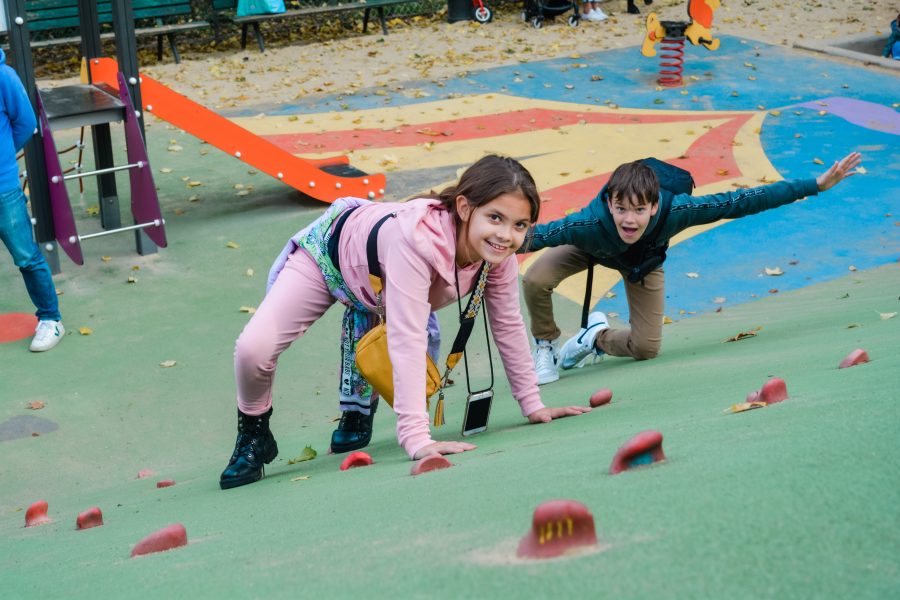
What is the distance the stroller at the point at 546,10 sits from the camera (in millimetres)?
17000

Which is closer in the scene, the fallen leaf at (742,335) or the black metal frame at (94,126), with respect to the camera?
the fallen leaf at (742,335)

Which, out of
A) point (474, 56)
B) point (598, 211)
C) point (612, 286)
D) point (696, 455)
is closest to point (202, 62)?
point (474, 56)

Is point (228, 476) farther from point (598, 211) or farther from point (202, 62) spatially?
point (202, 62)

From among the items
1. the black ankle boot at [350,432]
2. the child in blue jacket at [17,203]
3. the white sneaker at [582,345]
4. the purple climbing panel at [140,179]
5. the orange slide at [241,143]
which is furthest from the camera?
the orange slide at [241,143]

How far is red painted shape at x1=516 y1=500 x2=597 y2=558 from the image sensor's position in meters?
1.63

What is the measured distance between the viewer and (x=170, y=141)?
11211 mm

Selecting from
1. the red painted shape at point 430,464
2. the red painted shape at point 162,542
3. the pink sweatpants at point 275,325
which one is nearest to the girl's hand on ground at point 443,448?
the red painted shape at point 430,464

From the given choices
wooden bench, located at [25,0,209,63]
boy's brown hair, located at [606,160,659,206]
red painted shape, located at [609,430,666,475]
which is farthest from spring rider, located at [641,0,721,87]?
red painted shape, located at [609,430,666,475]

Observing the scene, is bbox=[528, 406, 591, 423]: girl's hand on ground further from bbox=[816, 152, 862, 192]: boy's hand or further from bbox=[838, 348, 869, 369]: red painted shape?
bbox=[816, 152, 862, 192]: boy's hand

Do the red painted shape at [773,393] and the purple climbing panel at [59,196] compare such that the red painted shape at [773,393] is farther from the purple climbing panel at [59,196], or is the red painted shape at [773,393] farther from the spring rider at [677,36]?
the spring rider at [677,36]

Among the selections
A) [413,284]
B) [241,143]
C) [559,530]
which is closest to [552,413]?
[413,284]

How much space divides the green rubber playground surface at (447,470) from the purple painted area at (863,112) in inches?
162

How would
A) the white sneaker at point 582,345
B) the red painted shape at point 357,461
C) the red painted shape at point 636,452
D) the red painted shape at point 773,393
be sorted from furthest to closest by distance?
the white sneaker at point 582,345
the red painted shape at point 357,461
the red painted shape at point 773,393
the red painted shape at point 636,452

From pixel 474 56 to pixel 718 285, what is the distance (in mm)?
8439
